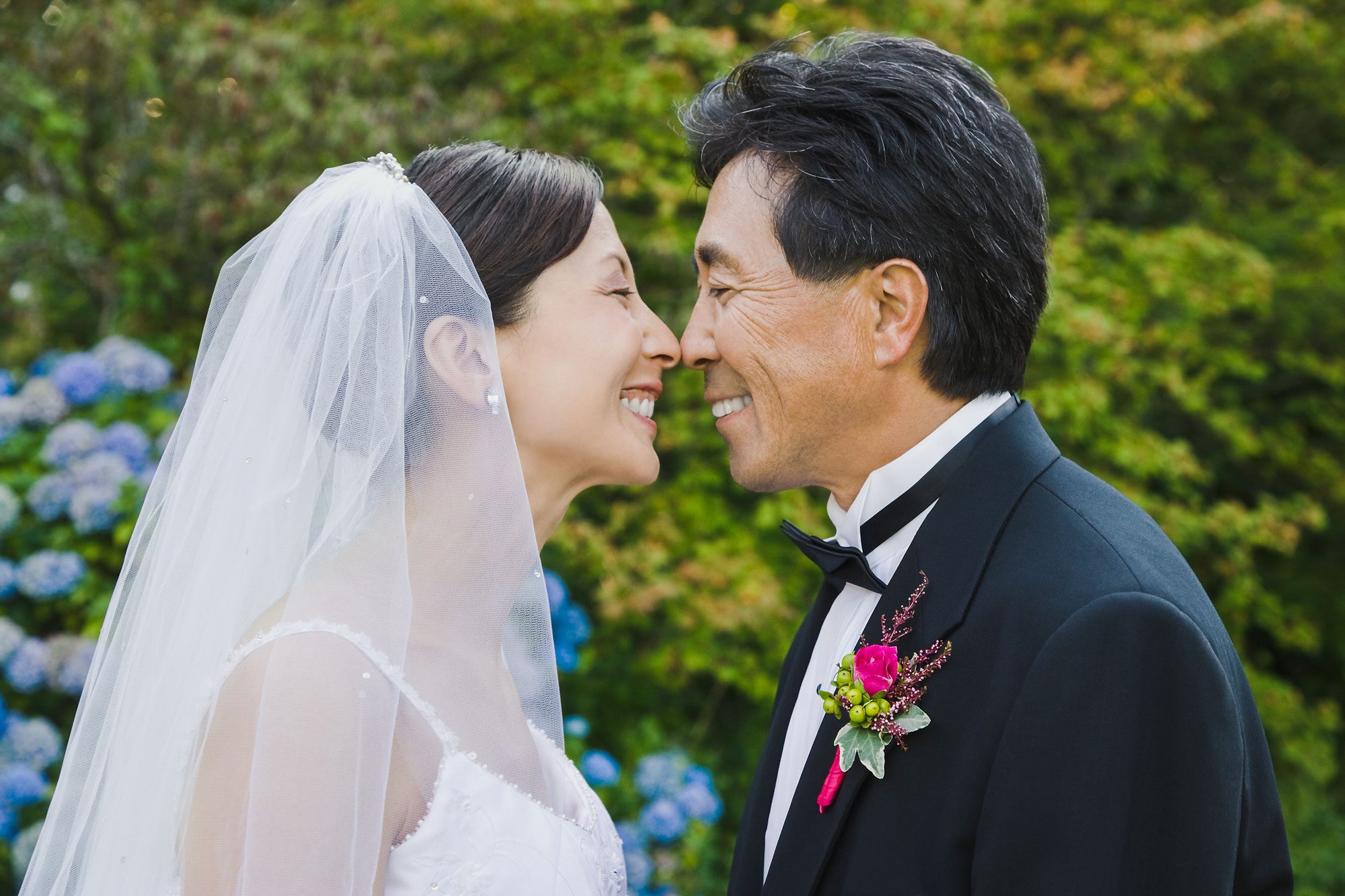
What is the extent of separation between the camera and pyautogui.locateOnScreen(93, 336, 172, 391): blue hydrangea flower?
161 inches

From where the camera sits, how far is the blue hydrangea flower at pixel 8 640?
3.60 metres

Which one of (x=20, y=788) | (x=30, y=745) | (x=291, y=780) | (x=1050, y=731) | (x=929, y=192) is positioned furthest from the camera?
(x=30, y=745)

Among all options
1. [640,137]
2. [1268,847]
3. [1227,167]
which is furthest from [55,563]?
[1227,167]

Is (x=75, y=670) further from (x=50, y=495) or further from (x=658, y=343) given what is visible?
(x=658, y=343)

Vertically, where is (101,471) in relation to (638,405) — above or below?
below

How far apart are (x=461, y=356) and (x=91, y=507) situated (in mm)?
2162

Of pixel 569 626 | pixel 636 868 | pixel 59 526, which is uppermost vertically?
pixel 59 526

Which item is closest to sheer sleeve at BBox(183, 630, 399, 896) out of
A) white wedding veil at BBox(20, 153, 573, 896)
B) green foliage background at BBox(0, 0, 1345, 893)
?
white wedding veil at BBox(20, 153, 573, 896)

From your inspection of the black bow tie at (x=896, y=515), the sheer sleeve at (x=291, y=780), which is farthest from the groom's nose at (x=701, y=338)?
the sheer sleeve at (x=291, y=780)

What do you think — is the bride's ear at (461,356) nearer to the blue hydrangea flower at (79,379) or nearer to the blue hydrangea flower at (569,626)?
the blue hydrangea flower at (569,626)

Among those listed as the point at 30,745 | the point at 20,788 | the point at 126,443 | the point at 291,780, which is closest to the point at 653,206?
the point at 126,443

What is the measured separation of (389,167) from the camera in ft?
7.84

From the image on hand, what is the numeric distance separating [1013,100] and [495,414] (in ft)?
14.5

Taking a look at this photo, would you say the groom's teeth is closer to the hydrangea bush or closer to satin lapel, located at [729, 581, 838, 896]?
satin lapel, located at [729, 581, 838, 896]
